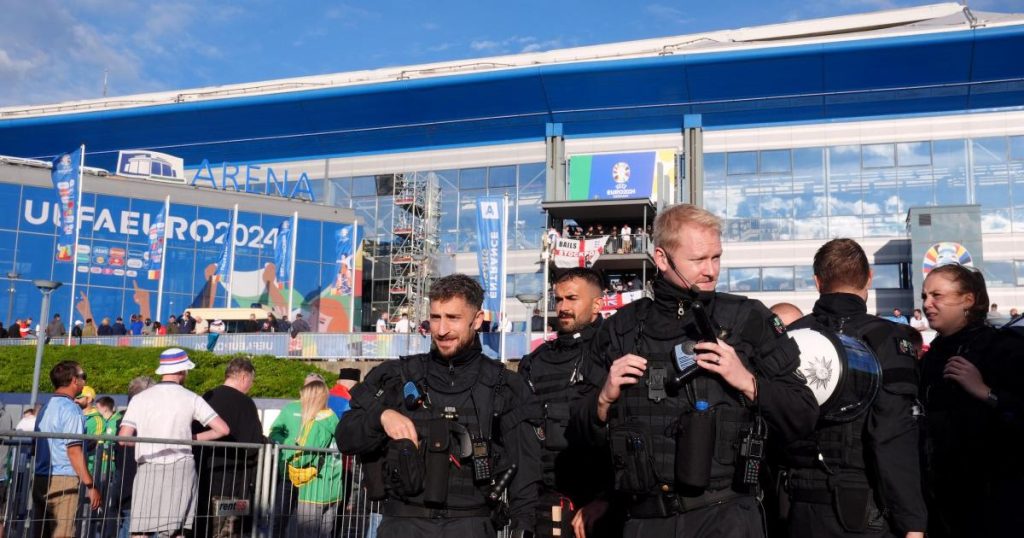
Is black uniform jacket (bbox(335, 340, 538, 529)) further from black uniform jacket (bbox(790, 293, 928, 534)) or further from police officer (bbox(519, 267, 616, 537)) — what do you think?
black uniform jacket (bbox(790, 293, 928, 534))

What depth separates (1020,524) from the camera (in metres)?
4.64

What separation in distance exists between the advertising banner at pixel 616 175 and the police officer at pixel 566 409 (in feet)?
105

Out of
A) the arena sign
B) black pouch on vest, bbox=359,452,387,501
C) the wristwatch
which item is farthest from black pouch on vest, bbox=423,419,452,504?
the arena sign

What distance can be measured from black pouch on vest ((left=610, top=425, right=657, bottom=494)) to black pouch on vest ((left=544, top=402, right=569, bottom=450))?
1.89 meters

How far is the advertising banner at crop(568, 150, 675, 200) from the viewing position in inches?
1545

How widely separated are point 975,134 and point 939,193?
3185 millimetres

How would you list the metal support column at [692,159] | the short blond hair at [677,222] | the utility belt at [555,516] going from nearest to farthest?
the short blond hair at [677,222]
the utility belt at [555,516]
the metal support column at [692,159]

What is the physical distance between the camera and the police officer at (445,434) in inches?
181

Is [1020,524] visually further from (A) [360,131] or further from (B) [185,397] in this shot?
(A) [360,131]

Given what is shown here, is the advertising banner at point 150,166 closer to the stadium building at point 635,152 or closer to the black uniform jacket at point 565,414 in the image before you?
the stadium building at point 635,152

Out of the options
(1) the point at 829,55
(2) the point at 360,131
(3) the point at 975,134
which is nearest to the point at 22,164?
(2) the point at 360,131

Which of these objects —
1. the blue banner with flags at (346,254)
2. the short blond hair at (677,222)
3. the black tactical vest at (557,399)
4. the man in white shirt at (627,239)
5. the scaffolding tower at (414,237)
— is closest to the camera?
the short blond hair at (677,222)

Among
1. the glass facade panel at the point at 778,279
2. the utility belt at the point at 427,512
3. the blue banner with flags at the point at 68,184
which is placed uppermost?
the blue banner with flags at the point at 68,184

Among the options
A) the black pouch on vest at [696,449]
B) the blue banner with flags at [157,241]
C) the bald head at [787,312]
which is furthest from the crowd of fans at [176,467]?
the blue banner with flags at [157,241]
